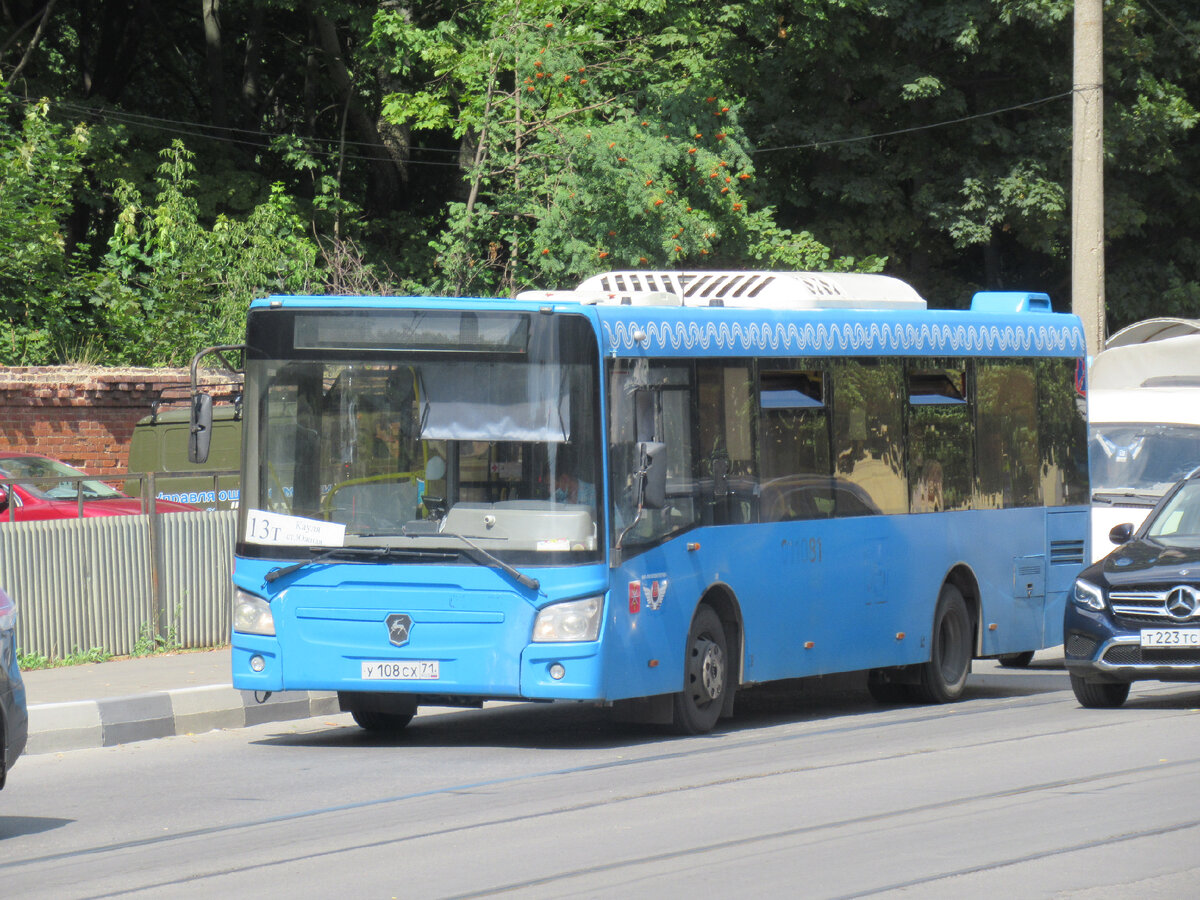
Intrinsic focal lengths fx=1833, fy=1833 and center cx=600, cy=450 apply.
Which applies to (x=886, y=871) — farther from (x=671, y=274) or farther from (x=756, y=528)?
(x=671, y=274)

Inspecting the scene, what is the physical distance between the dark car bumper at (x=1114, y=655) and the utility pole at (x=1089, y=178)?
795 cm

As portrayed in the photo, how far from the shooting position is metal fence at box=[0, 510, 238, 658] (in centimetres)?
1444

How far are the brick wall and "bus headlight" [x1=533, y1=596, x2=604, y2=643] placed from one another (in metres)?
15.4

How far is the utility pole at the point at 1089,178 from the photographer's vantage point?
19984 millimetres

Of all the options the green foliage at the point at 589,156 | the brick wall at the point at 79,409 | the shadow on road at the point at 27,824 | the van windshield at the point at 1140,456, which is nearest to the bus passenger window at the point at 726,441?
the shadow on road at the point at 27,824

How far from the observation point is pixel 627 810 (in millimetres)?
8445

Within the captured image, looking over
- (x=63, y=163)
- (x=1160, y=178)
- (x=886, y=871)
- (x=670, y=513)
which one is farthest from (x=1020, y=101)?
(x=886, y=871)

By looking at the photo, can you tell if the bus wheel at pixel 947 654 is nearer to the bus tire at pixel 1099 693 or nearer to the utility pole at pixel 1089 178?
the bus tire at pixel 1099 693

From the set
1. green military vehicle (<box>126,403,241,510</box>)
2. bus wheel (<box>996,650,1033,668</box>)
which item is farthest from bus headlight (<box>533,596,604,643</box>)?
green military vehicle (<box>126,403,241,510</box>)

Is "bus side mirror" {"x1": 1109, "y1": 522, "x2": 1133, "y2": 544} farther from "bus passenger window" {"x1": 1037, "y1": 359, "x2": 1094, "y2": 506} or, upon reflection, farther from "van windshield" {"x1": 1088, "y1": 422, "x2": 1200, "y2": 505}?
"van windshield" {"x1": 1088, "y1": 422, "x2": 1200, "y2": 505}

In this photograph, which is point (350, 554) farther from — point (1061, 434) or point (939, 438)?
point (1061, 434)

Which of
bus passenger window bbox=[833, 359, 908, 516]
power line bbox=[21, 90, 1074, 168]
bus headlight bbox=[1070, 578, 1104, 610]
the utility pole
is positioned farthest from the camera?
power line bbox=[21, 90, 1074, 168]

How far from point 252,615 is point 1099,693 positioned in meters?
5.87

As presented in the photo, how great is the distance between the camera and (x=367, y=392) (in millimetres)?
10852
